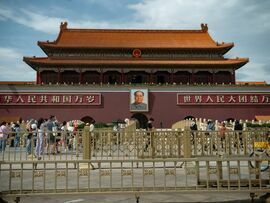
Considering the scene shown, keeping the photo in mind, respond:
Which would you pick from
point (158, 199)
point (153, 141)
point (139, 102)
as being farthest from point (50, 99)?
point (158, 199)

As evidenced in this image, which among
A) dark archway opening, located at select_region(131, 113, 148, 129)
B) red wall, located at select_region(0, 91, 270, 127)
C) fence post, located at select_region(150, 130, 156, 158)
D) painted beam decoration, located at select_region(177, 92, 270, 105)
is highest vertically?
painted beam decoration, located at select_region(177, 92, 270, 105)

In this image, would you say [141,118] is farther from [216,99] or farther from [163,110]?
[216,99]

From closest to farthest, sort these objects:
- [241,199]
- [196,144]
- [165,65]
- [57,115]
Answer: [241,199]
[196,144]
[57,115]
[165,65]

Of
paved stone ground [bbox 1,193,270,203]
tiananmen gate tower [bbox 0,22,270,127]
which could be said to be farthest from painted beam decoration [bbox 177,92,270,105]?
paved stone ground [bbox 1,193,270,203]

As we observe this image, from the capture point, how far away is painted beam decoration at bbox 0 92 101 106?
26.0m

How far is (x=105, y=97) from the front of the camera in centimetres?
2691

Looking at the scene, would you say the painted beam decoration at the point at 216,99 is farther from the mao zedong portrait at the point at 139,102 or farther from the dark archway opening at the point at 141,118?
the dark archway opening at the point at 141,118

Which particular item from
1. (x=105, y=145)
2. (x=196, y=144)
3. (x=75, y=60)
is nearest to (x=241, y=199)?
(x=196, y=144)

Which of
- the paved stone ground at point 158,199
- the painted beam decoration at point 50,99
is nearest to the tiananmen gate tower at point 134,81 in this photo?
the painted beam decoration at point 50,99

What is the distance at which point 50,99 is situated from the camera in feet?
86.1

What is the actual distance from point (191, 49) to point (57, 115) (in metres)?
13.9

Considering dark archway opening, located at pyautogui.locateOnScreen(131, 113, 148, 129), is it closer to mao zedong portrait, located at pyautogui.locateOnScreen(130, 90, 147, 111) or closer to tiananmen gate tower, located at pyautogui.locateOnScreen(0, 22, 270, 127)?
tiananmen gate tower, located at pyautogui.locateOnScreen(0, 22, 270, 127)

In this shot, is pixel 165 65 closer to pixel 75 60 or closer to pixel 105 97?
pixel 105 97

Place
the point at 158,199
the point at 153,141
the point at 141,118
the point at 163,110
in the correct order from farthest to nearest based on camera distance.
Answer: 1. the point at 141,118
2. the point at 163,110
3. the point at 153,141
4. the point at 158,199
